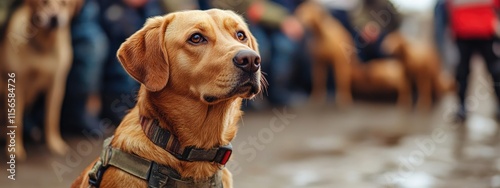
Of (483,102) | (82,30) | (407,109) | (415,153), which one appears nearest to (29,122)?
(82,30)

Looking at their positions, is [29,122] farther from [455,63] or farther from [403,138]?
[455,63]

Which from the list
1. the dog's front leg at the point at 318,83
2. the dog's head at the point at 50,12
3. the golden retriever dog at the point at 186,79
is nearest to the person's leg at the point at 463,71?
the dog's front leg at the point at 318,83

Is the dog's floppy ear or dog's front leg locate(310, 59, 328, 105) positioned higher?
dog's front leg locate(310, 59, 328, 105)

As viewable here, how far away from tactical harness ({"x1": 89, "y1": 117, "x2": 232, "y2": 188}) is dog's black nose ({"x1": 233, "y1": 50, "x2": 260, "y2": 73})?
36 centimetres

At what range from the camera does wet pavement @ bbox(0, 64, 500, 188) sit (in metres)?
5.87

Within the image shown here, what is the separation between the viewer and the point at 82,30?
646 cm

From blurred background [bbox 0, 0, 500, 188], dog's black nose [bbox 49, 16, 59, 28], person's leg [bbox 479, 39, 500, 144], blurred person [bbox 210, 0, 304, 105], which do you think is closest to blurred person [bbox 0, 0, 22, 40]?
blurred background [bbox 0, 0, 500, 188]

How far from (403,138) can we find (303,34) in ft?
10.0

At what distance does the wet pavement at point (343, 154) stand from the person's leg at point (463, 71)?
0.20m

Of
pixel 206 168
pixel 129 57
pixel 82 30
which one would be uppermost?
pixel 82 30

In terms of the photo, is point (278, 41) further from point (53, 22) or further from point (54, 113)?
point (53, 22)

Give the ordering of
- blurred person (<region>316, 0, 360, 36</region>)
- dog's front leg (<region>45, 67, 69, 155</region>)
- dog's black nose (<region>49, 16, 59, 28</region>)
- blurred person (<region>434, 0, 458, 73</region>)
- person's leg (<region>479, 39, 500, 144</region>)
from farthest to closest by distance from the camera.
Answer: blurred person (<region>316, 0, 360, 36</region>), blurred person (<region>434, 0, 458, 73</region>), person's leg (<region>479, 39, 500, 144</region>), dog's front leg (<region>45, 67, 69, 155</region>), dog's black nose (<region>49, 16, 59, 28</region>)

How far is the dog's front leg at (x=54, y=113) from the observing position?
21.3 feet

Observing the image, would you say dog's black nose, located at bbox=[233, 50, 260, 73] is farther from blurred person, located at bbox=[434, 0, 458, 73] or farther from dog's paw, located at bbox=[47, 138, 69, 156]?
blurred person, located at bbox=[434, 0, 458, 73]
